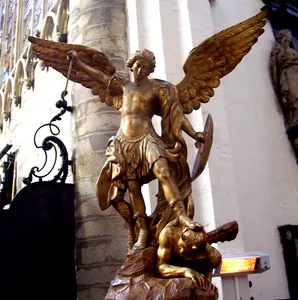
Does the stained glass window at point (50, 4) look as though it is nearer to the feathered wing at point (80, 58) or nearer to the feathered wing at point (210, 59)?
the feathered wing at point (80, 58)

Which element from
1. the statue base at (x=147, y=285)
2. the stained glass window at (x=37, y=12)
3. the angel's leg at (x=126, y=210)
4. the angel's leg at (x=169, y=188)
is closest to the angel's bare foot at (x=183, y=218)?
the angel's leg at (x=169, y=188)

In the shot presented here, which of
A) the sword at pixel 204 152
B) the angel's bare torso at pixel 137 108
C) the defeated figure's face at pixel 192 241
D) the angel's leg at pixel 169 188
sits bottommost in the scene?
the defeated figure's face at pixel 192 241

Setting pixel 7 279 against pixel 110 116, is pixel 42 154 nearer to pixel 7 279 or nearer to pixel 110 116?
pixel 110 116

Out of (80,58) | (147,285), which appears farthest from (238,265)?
(80,58)

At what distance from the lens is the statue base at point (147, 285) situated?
6.13 ft

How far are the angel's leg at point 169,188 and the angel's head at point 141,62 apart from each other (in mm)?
588

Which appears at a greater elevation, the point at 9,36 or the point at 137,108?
the point at 9,36

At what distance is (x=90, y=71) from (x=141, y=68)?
41cm

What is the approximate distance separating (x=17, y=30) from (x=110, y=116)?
213 inches

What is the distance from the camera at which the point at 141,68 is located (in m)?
2.53

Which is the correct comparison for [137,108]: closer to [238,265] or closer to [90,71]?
[90,71]

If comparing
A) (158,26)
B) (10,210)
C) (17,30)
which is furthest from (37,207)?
(17,30)

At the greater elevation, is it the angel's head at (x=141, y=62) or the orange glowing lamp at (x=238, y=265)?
the angel's head at (x=141, y=62)

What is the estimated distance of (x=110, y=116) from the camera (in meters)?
4.18
